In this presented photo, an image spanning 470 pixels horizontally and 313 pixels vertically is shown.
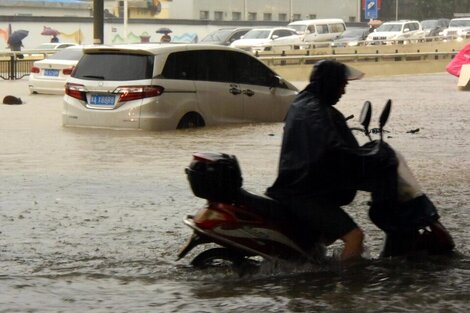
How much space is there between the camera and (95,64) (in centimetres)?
1728

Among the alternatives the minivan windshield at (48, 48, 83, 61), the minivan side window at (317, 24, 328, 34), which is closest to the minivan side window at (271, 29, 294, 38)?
the minivan side window at (317, 24, 328, 34)

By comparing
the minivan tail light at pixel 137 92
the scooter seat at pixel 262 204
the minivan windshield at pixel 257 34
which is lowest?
the minivan windshield at pixel 257 34

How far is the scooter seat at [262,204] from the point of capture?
687 centimetres

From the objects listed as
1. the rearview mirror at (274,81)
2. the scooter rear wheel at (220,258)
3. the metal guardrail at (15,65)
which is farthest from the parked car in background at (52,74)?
the scooter rear wheel at (220,258)

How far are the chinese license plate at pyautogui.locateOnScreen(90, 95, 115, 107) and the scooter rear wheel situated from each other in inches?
392

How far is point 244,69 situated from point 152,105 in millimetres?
2036

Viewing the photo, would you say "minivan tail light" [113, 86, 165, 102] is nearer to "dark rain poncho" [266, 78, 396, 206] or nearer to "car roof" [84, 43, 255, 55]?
"car roof" [84, 43, 255, 55]

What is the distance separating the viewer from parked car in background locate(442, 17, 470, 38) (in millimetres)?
54616

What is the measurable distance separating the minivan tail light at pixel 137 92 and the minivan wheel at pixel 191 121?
727 millimetres

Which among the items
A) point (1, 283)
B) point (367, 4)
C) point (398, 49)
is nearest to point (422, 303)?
point (1, 283)

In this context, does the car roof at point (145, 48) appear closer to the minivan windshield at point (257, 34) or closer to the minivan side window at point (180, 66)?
the minivan side window at point (180, 66)

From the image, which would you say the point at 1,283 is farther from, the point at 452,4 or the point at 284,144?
the point at 452,4

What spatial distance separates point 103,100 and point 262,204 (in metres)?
10.5

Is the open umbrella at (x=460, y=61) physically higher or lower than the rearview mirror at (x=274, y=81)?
lower
